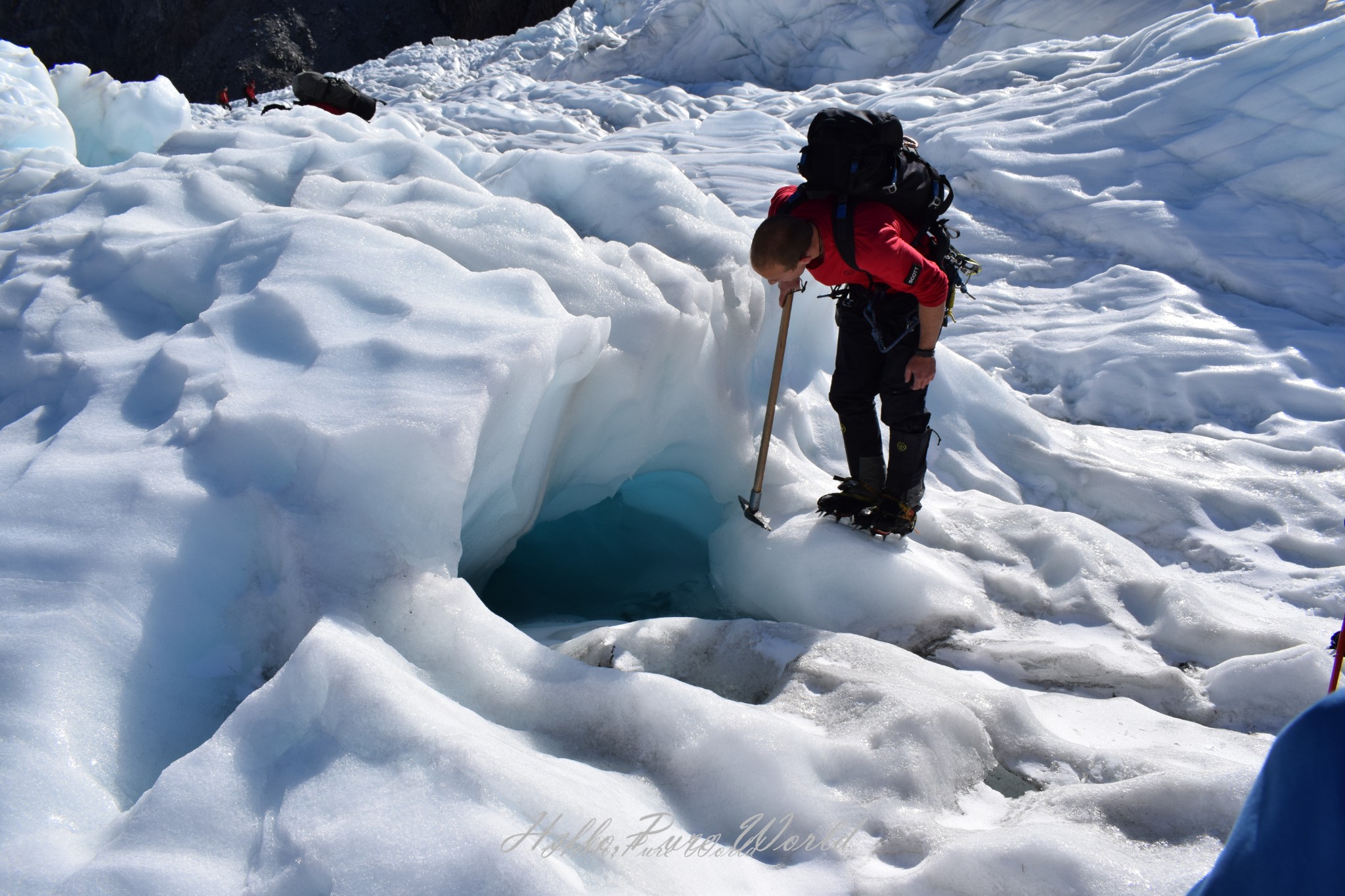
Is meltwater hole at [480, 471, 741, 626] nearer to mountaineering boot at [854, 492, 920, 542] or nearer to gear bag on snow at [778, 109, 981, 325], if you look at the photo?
mountaineering boot at [854, 492, 920, 542]

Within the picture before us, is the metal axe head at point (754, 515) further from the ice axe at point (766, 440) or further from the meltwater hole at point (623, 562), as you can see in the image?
→ the meltwater hole at point (623, 562)

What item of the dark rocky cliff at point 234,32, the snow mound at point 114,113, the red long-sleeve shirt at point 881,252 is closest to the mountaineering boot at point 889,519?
the red long-sleeve shirt at point 881,252

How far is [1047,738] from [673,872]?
1009mm

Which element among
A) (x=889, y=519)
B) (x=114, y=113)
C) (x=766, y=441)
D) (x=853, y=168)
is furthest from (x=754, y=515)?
(x=114, y=113)

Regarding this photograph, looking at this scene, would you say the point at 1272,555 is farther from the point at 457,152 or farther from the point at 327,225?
the point at 457,152

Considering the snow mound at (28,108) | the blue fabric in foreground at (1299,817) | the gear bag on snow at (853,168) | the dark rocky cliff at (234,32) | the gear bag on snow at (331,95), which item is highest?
the gear bag on snow at (853,168)

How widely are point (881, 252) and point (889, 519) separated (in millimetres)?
914

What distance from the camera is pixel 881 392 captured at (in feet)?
8.68

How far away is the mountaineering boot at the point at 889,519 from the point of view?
268 centimetres

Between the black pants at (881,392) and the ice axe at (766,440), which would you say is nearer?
the black pants at (881,392)

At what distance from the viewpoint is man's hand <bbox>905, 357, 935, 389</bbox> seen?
245 cm

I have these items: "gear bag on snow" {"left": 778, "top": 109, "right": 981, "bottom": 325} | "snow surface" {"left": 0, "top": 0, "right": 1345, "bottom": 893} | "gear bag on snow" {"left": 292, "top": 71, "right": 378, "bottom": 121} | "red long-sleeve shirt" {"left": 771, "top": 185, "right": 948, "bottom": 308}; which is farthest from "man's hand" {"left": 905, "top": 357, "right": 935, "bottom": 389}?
"gear bag on snow" {"left": 292, "top": 71, "right": 378, "bottom": 121}

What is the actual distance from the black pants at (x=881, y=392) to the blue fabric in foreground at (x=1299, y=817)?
1891 mm

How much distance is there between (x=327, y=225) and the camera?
109 inches
